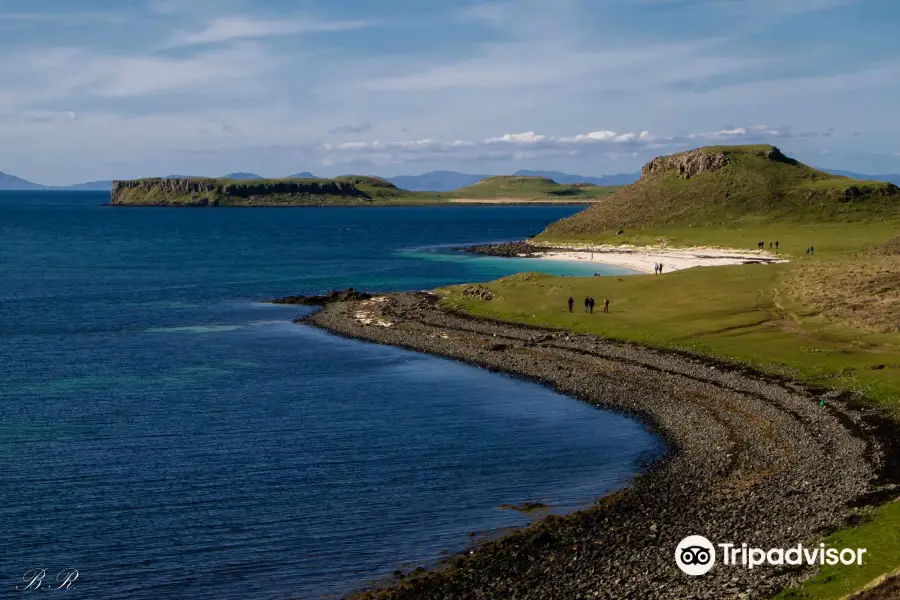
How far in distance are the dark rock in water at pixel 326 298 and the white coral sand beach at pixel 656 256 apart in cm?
4536

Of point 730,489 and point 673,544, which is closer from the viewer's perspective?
point 673,544

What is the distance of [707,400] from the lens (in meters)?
52.9

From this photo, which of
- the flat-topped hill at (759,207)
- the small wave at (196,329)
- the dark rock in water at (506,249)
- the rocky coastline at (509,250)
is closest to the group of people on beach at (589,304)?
the small wave at (196,329)

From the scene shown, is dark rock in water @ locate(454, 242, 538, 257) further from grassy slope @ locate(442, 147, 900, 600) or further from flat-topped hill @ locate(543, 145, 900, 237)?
grassy slope @ locate(442, 147, 900, 600)

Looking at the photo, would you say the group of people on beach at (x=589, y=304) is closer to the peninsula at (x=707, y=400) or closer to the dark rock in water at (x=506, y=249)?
the peninsula at (x=707, y=400)

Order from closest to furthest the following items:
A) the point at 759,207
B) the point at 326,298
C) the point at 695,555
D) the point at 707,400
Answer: the point at 695,555 → the point at 707,400 → the point at 326,298 → the point at 759,207

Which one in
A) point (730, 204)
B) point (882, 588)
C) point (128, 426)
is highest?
point (730, 204)

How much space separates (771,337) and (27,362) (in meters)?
60.0

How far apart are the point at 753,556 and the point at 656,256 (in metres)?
123

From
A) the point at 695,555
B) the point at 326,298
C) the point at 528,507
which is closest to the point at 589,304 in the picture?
the point at 326,298

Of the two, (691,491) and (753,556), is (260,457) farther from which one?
(753,556)

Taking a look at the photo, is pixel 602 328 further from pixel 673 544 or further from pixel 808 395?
pixel 673 544

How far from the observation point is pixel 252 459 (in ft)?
144

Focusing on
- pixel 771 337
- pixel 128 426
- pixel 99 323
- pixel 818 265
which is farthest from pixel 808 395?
pixel 99 323
